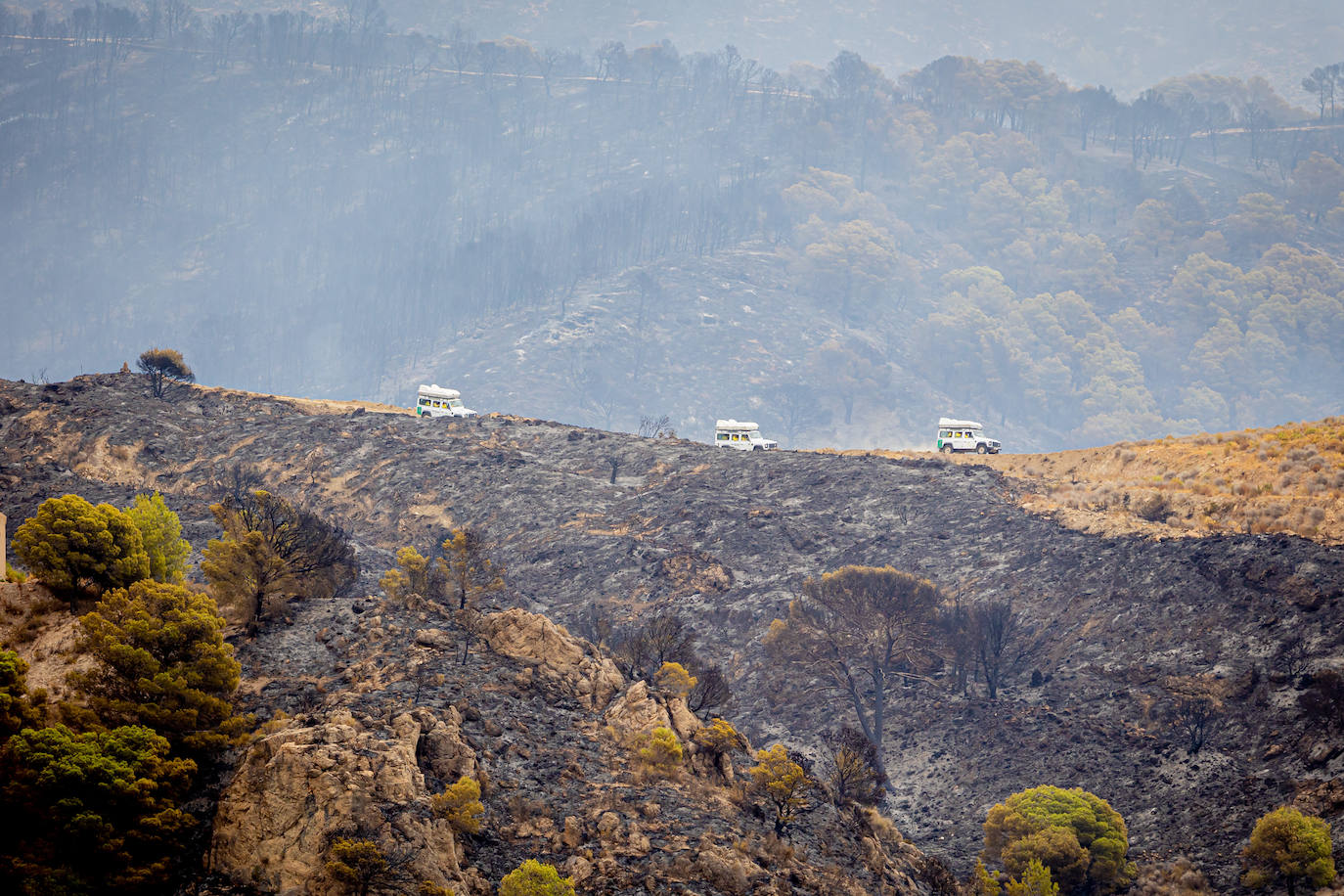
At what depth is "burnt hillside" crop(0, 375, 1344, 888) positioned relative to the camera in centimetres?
4188

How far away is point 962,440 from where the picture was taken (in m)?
84.1

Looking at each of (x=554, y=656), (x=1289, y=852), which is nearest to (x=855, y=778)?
(x=554, y=656)

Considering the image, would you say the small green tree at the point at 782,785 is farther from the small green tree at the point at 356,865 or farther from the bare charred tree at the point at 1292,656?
the bare charred tree at the point at 1292,656

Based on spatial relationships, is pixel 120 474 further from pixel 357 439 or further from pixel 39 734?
pixel 39 734

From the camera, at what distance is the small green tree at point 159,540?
36.3 meters

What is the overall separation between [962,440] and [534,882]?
65.8 m

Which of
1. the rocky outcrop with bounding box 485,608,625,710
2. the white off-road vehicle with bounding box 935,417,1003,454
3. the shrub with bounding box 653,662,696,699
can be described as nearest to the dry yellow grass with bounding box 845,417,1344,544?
the white off-road vehicle with bounding box 935,417,1003,454

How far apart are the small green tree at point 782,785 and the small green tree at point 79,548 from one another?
2164cm

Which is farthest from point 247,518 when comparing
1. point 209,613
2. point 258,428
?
Result: point 258,428

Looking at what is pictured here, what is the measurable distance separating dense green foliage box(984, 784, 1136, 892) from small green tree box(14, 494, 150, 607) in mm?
31658

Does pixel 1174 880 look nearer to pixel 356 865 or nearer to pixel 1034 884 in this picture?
pixel 1034 884

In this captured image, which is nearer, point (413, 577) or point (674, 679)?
point (674, 679)

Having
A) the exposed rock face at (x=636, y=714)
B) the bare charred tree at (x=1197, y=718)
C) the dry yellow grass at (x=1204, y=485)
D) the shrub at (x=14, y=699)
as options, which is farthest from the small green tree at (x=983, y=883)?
the shrub at (x=14, y=699)

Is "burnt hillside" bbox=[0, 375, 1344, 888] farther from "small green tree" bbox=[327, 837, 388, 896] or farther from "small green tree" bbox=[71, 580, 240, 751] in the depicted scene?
"small green tree" bbox=[327, 837, 388, 896]
